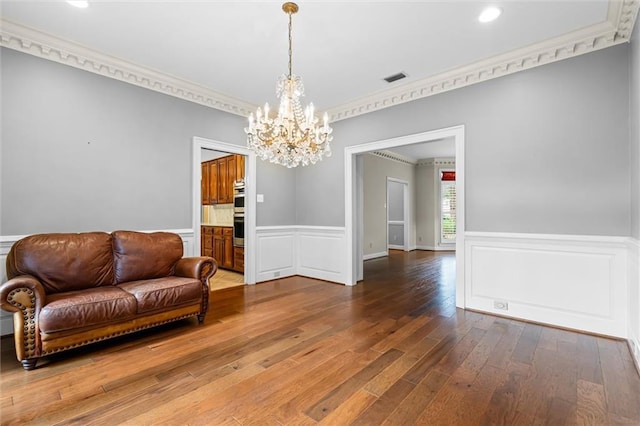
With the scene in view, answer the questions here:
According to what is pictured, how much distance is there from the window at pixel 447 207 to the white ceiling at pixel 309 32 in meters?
6.46

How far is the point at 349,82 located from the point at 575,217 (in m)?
3.02

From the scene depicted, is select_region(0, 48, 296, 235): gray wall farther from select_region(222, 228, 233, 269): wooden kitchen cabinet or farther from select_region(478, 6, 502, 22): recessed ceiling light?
select_region(478, 6, 502, 22): recessed ceiling light

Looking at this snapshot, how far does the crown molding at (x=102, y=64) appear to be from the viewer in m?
2.87

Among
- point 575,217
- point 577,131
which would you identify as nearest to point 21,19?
point 577,131

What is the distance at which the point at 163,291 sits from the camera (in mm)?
2867

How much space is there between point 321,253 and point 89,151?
3.52 metres

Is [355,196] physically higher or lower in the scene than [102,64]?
lower

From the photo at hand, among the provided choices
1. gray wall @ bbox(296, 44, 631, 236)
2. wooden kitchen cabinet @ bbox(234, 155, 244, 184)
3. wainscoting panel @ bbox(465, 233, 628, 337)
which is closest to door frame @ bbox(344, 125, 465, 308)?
gray wall @ bbox(296, 44, 631, 236)

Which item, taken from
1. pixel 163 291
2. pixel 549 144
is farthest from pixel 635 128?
pixel 163 291


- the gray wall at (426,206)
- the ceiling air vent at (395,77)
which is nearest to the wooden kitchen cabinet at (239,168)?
the ceiling air vent at (395,77)

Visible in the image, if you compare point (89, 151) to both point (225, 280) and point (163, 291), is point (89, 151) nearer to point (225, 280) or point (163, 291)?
point (163, 291)

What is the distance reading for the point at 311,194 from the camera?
540 cm

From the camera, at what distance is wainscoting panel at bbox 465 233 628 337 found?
9.13ft

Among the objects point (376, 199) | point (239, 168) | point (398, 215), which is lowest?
point (398, 215)
